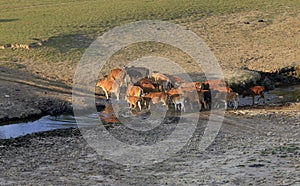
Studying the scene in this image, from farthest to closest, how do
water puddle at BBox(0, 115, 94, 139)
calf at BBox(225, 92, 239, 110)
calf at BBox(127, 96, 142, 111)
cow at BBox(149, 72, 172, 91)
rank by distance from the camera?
1. cow at BBox(149, 72, 172, 91)
2. calf at BBox(127, 96, 142, 111)
3. calf at BBox(225, 92, 239, 110)
4. water puddle at BBox(0, 115, 94, 139)

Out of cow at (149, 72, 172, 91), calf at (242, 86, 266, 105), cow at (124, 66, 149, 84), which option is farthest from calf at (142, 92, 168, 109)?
calf at (242, 86, 266, 105)

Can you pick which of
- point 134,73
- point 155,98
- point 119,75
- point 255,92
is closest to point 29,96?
point 119,75

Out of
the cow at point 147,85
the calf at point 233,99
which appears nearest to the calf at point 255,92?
the calf at point 233,99

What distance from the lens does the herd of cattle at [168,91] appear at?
19609mm

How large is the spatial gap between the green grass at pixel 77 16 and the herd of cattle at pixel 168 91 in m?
3.77

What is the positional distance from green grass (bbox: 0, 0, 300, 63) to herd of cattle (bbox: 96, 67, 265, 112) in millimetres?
3773

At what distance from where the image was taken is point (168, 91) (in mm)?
20516

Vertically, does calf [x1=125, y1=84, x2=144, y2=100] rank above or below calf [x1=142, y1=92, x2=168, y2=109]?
above

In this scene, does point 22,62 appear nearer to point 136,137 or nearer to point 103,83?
point 103,83

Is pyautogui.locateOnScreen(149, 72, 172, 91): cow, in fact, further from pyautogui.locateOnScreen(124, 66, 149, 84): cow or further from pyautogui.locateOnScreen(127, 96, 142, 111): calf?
pyautogui.locateOnScreen(127, 96, 142, 111): calf

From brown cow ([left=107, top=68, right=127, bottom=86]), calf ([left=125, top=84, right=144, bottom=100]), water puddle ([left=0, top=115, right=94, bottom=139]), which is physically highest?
brown cow ([left=107, top=68, right=127, bottom=86])

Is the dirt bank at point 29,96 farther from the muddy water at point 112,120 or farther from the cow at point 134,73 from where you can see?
the cow at point 134,73

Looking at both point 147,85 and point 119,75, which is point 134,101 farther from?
point 119,75

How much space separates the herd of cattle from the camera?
64.3ft
